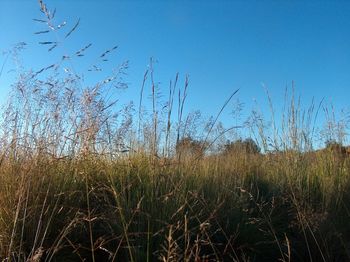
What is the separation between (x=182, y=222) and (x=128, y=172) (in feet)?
1.97

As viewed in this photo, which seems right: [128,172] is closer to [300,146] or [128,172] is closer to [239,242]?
[239,242]

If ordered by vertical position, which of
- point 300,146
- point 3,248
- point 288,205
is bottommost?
point 3,248

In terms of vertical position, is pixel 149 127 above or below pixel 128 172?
above

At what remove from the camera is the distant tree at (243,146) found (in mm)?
5758

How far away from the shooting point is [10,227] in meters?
2.41

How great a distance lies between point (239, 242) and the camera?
2.90m

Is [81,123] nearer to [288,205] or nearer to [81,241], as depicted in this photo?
[81,241]

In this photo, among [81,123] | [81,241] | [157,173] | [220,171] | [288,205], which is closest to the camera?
[81,241]

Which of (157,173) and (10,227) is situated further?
(157,173)

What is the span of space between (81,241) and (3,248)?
46 centimetres

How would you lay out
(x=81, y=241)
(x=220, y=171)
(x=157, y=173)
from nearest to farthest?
1. (x=81, y=241)
2. (x=157, y=173)
3. (x=220, y=171)

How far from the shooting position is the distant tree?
5758mm

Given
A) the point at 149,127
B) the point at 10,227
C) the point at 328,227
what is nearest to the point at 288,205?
the point at 328,227

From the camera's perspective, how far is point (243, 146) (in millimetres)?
6148
